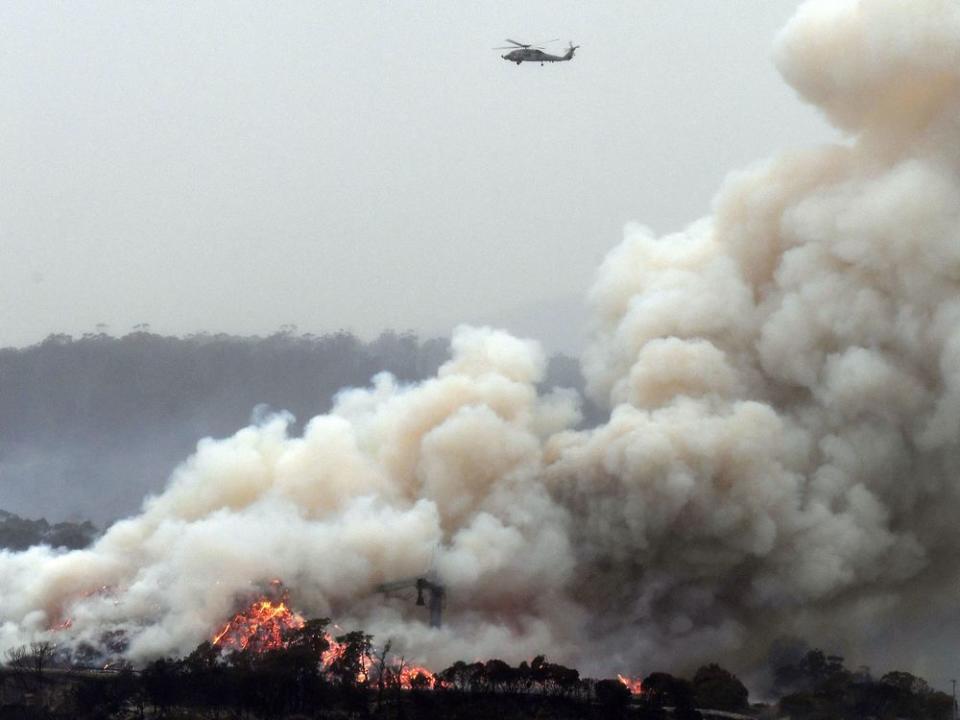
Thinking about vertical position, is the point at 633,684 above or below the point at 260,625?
below

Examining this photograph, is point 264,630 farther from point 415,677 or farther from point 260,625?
point 415,677

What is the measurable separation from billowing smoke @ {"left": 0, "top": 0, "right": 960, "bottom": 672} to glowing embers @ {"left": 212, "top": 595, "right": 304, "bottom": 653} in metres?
0.69

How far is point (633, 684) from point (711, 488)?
7833mm

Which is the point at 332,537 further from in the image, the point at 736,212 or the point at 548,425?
the point at 736,212

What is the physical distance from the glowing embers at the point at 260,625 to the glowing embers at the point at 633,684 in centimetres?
1225

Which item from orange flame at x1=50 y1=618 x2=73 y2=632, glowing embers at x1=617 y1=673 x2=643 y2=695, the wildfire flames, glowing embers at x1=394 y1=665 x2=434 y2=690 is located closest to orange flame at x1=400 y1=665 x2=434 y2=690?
glowing embers at x1=394 y1=665 x2=434 y2=690

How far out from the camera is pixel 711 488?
58781 mm

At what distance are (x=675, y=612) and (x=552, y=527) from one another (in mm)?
5638

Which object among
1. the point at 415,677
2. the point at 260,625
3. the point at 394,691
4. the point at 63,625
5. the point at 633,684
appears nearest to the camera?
the point at 415,677

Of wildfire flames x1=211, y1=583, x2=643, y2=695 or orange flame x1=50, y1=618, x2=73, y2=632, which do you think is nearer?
wildfire flames x1=211, y1=583, x2=643, y2=695

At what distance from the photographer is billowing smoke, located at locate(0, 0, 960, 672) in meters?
58.6

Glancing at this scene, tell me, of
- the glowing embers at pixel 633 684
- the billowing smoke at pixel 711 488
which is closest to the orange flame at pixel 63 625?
the billowing smoke at pixel 711 488

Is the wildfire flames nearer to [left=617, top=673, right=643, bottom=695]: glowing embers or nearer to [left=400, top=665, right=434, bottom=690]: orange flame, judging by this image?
[left=617, top=673, right=643, bottom=695]: glowing embers

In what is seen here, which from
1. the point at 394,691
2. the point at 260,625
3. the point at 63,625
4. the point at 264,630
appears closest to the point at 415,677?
the point at 394,691
